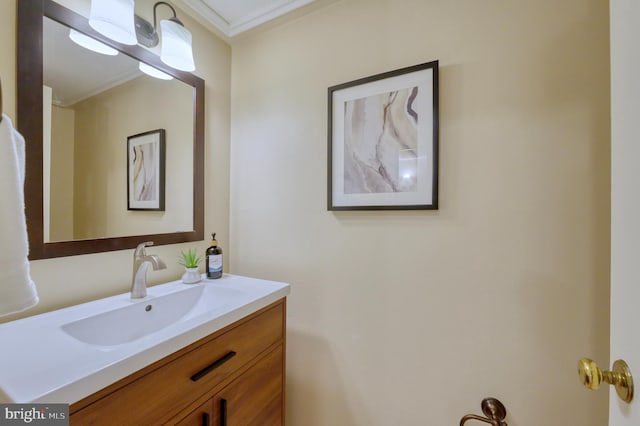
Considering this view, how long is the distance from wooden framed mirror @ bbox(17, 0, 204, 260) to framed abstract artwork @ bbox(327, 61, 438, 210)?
30.3 inches

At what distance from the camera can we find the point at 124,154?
116cm

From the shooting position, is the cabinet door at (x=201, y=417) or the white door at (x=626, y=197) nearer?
the white door at (x=626, y=197)

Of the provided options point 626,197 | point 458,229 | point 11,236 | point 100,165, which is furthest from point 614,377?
point 100,165

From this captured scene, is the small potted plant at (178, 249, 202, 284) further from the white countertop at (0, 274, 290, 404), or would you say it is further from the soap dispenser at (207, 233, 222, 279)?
the white countertop at (0, 274, 290, 404)

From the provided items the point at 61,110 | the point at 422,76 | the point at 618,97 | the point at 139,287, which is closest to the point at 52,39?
the point at 61,110

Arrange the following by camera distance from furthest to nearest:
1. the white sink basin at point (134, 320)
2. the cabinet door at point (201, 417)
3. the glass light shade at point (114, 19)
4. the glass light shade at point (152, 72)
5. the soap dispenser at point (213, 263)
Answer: the soap dispenser at point (213, 263) → the glass light shade at point (152, 72) → the glass light shade at point (114, 19) → the white sink basin at point (134, 320) → the cabinet door at point (201, 417)

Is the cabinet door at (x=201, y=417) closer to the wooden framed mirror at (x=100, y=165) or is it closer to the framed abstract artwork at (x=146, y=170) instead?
the wooden framed mirror at (x=100, y=165)

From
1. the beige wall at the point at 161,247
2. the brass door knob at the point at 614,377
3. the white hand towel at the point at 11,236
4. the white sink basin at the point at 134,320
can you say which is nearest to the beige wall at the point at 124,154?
the beige wall at the point at 161,247

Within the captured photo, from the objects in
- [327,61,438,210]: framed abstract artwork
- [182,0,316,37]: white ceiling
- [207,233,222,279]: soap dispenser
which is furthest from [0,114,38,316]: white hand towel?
[182,0,316,37]: white ceiling

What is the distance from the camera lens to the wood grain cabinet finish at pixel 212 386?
609 mm

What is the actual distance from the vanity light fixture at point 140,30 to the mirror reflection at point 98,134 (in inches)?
4.3

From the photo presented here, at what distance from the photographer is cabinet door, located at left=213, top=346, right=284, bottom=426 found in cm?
86

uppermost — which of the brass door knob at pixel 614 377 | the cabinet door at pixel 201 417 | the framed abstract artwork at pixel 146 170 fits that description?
the framed abstract artwork at pixel 146 170

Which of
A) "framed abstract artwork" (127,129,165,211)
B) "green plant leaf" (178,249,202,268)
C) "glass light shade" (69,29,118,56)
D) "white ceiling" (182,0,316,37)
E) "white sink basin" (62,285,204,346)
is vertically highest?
"white ceiling" (182,0,316,37)
